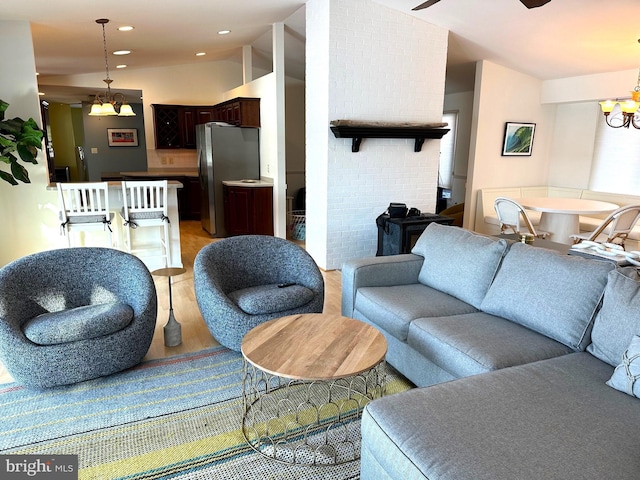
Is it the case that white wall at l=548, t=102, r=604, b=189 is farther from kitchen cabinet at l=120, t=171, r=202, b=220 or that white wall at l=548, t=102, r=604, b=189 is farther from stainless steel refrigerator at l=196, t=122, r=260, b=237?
kitchen cabinet at l=120, t=171, r=202, b=220

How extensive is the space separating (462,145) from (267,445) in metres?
6.69

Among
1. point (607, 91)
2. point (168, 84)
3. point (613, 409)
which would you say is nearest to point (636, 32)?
point (607, 91)

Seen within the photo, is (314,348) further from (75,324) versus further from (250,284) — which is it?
(75,324)

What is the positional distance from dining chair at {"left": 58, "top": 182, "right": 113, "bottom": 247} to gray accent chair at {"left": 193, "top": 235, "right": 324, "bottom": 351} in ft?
6.08

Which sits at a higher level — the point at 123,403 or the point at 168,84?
the point at 168,84

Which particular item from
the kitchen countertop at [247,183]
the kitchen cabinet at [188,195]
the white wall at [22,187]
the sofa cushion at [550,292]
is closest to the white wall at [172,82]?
the kitchen cabinet at [188,195]

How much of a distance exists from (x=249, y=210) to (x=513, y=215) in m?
3.40

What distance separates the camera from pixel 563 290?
2.26m

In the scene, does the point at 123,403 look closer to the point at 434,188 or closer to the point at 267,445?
the point at 267,445

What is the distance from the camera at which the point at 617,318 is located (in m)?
1.98

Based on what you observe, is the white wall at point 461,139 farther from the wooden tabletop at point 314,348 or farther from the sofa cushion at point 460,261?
the wooden tabletop at point 314,348

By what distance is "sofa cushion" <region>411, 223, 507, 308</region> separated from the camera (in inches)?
108

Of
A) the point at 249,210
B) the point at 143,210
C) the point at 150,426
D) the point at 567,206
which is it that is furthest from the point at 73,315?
the point at 567,206

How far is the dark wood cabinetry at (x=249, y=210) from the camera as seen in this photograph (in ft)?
20.5
